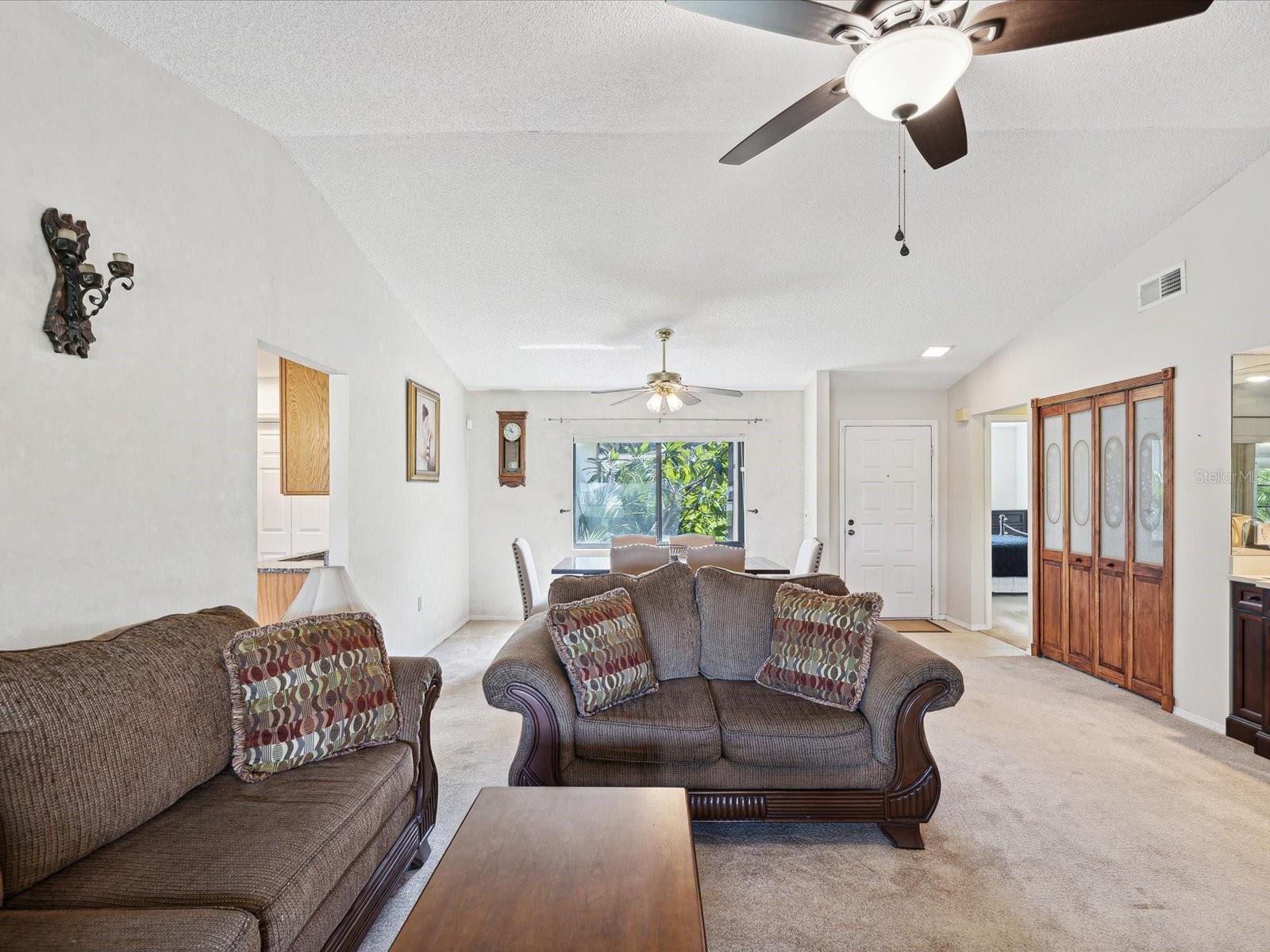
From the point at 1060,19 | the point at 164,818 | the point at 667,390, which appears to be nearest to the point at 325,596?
the point at 164,818

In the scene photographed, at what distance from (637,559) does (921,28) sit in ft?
10.8

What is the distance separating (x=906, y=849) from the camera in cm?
237

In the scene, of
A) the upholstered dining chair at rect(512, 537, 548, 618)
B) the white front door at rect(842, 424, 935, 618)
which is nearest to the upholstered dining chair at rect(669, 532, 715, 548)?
the upholstered dining chair at rect(512, 537, 548, 618)

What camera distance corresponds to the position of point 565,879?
144cm

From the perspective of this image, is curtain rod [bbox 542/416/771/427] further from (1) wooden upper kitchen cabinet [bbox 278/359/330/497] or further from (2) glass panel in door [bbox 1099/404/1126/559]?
(2) glass panel in door [bbox 1099/404/1126/559]

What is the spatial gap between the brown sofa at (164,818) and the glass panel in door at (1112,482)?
4605mm

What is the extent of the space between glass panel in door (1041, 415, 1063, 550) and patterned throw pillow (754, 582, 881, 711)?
3.15 m

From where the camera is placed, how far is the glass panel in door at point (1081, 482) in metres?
4.68

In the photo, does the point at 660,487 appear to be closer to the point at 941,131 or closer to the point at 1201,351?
the point at 1201,351

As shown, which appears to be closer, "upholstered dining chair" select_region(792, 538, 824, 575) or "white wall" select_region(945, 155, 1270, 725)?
"white wall" select_region(945, 155, 1270, 725)

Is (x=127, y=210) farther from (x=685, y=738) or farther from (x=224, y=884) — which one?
(x=685, y=738)

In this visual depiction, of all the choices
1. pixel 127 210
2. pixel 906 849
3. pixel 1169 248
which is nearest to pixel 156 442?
pixel 127 210

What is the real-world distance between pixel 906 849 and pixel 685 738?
0.86 meters

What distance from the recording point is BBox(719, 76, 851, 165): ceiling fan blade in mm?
1822
